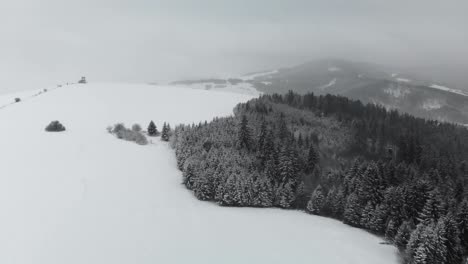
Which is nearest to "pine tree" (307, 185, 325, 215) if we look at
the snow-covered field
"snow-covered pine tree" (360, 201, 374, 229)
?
the snow-covered field

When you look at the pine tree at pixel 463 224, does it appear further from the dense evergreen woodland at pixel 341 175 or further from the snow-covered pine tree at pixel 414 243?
the snow-covered pine tree at pixel 414 243

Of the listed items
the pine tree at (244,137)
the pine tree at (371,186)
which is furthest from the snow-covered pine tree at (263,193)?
the pine tree at (371,186)

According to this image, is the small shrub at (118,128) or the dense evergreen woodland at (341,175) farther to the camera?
the small shrub at (118,128)

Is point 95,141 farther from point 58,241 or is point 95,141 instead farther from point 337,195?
point 337,195

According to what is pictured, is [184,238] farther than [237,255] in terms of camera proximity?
Yes

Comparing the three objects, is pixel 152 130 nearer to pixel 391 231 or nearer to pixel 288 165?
pixel 288 165

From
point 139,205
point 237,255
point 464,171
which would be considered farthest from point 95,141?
point 464,171

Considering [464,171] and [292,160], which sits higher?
[292,160]

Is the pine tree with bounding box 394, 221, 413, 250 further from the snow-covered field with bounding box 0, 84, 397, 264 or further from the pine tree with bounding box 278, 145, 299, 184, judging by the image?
the pine tree with bounding box 278, 145, 299, 184
